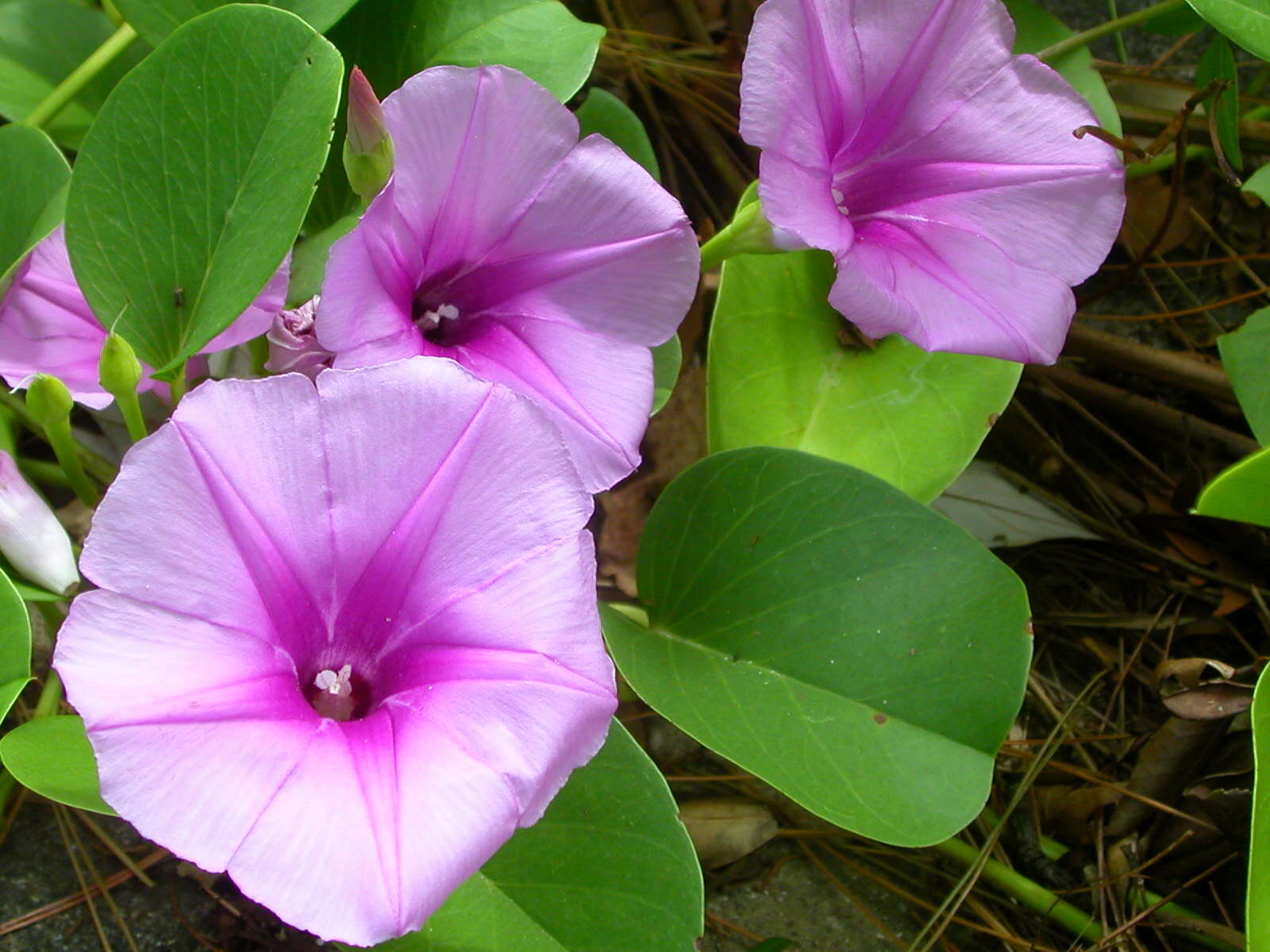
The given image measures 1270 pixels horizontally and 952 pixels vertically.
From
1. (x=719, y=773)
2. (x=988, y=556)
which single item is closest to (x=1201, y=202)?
(x=988, y=556)

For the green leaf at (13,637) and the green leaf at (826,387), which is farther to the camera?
the green leaf at (826,387)

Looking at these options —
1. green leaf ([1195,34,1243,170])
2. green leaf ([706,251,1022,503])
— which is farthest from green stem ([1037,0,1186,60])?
green leaf ([706,251,1022,503])

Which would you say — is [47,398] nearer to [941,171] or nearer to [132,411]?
[132,411]

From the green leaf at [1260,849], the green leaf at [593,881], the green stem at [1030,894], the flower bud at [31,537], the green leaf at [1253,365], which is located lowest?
the green stem at [1030,894]

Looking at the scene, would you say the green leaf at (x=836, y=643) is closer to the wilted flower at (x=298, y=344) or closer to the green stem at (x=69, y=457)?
the wilted flower at (x=298, y=344)

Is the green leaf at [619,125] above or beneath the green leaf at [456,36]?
beneath

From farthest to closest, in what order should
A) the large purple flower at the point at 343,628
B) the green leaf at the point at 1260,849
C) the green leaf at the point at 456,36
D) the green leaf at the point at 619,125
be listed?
1. the green leaf at the point at 619,125
2. the green leaf at the point at 456,36
3. the green leaf at the point at 1260,849
4. the large purple flower at the point at 343,628

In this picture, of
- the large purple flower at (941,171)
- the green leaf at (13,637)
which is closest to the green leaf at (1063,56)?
the large purple flower at (941,171)

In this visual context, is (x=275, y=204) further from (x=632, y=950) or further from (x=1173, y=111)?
(x=1173, y=111)
